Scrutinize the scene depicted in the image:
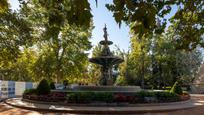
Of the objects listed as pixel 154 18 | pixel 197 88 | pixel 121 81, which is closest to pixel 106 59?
pixel 154 18

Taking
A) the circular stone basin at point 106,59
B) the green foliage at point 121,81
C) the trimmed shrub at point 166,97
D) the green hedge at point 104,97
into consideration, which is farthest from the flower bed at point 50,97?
the green foliage at point 121,81

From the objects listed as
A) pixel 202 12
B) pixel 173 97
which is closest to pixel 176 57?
pixel 173 97

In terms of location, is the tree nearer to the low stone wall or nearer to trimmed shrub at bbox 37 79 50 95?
trimmed shrub at bbox 37 79 50 95

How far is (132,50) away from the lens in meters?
53.7

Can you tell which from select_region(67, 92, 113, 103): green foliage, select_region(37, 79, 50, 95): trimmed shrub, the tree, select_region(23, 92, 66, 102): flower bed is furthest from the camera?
select_region(37, 79, 50, 95): trimmed shrub

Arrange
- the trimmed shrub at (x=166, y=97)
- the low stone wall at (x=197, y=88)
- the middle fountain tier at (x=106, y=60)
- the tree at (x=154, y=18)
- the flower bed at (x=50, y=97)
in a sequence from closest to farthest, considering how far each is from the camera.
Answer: the tree at (x=154, y=18) < the flower bed at (x=50, y=97) < the trimmed shrub at (x=166, y=97) < the middle fountain tier at (x=106, y=60) < the low stone wall at (x=197, y=88)

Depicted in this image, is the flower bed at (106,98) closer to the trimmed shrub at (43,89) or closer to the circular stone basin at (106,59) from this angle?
the trimmed shrub at (43,89)

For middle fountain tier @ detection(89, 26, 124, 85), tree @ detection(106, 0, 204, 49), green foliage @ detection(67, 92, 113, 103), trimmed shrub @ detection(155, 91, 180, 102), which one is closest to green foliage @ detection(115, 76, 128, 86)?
middle fountain tier @ detection(89, 26, 124, 85)

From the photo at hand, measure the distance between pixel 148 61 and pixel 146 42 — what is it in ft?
12.9

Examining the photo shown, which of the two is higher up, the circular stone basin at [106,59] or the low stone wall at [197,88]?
the circular stone basin at [106,59]

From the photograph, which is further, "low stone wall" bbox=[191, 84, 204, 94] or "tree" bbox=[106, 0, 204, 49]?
"low stone wall" bbox=[191, 84, 204, 94]

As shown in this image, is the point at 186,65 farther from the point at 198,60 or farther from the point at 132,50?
the point at 132,50

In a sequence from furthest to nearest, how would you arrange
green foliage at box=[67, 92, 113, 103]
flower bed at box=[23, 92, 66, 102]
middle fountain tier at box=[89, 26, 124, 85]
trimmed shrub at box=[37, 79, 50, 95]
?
middle fountain tier at box=[89, 26, 124, 85], trimmed shrub at box=[37, 79, 50, 95], flower bed at box=[23, 92, 66, 102], green foliage at box=[67, 92, 113, 103]

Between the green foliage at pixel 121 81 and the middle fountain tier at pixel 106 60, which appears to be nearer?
the middle fountain tier at pixel 106 60
